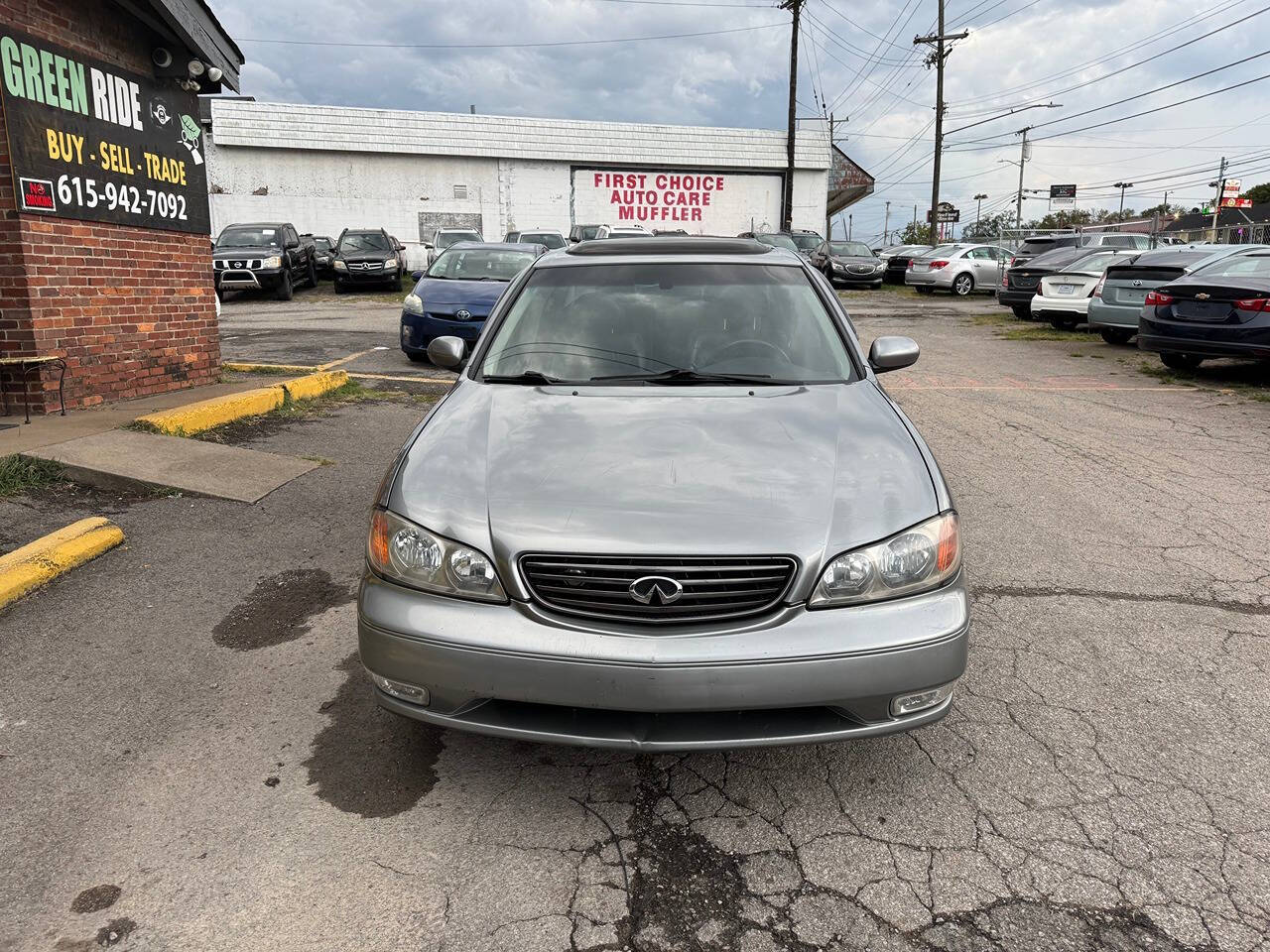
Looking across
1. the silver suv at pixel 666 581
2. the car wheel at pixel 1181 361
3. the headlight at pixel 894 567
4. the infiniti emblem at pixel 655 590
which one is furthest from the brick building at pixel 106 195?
the car wheel at pixel 1181 361

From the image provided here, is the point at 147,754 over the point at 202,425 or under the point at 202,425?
under

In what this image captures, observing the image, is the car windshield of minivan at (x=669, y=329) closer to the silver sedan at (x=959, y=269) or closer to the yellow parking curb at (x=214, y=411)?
Result: the yellow parking curb at (x=214, y=411)

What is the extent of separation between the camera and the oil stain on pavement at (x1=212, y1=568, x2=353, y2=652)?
12.9 ft

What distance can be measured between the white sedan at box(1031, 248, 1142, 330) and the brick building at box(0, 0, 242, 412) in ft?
43.9

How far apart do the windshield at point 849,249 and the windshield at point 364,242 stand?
13.5m

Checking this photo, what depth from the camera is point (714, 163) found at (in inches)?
1324

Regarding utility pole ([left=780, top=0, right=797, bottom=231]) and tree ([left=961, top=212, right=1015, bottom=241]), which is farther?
tree ([left=961, top=212, right=1015, bottom=241])

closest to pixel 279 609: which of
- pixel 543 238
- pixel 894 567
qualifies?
pixel 894 567

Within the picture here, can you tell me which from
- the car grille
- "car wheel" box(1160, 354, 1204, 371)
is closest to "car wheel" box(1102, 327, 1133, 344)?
"car wheel" box(1160, 354, 1204, 371)

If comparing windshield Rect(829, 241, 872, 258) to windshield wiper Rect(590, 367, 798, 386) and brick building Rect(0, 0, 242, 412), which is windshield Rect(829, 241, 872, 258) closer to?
brick building Rect(0, 0, 242, 412)

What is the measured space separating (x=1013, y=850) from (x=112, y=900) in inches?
96.1

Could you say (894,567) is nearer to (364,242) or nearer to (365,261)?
(365,261)

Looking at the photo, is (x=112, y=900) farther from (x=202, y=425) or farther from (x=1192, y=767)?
(x=202, y=425)

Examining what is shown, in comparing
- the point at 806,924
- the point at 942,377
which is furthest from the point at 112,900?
the point at 942,377
